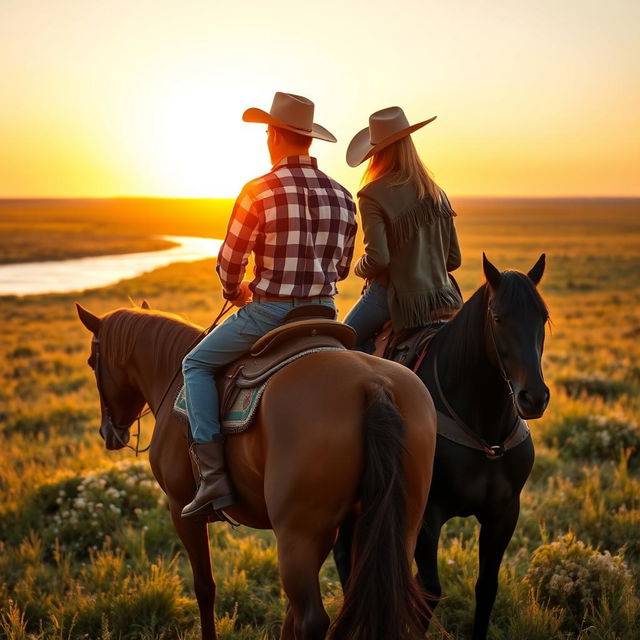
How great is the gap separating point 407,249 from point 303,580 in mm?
2478

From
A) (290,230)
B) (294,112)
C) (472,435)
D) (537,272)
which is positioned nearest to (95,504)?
(472,435)

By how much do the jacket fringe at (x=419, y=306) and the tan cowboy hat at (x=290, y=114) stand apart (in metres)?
1.40

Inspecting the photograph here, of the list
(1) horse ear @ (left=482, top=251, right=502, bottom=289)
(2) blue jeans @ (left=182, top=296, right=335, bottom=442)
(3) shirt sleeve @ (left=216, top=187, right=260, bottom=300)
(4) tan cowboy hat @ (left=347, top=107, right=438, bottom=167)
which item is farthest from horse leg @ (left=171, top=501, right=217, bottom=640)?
(4) tan cowboy hat @ (left=347, top=107, right=438, bottom=167)

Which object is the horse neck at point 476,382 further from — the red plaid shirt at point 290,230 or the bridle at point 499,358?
the red plaid shirt at point 290,230

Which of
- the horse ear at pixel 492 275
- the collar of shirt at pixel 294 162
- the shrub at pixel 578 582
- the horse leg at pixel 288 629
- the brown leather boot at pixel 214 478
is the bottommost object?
the shrub at pixel 578 582

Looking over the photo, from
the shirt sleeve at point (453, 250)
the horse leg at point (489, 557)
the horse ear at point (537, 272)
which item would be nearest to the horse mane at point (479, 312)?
the horse ear at point (537, 272)

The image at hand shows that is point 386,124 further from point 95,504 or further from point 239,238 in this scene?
point 95,504

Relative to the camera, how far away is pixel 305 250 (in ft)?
12.5

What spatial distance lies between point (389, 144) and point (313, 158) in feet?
A: 3.29

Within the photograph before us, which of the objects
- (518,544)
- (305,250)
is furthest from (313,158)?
(518,544)

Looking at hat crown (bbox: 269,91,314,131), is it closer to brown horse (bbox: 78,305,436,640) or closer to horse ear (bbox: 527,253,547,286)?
brown horse (bbox: 78,305,436,640)

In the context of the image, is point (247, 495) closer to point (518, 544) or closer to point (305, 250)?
point (305, 250)

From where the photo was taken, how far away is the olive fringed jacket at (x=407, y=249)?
188 inches

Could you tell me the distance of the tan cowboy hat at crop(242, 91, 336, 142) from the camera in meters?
3.95
